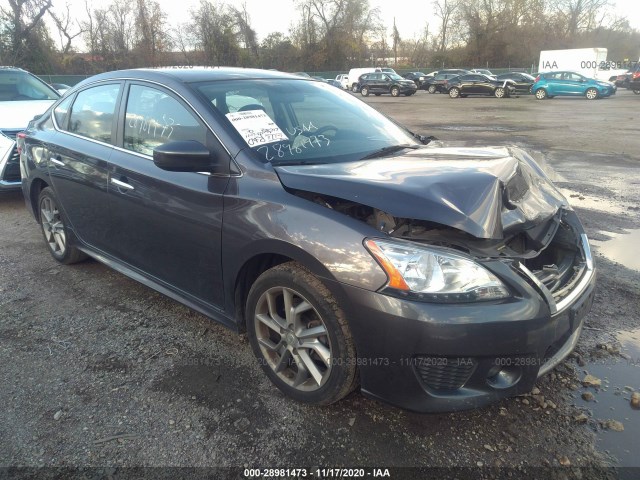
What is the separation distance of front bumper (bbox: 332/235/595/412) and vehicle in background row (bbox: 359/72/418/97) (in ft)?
115

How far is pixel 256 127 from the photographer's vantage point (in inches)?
111

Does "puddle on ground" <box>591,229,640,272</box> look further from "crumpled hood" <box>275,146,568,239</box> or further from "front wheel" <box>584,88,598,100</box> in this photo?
"front wheel" <box>584,88,598,100</box>

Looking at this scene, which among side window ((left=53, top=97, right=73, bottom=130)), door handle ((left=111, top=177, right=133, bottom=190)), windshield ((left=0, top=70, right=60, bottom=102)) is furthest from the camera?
windshield ((left=0, top=70, right=60, bottom=102))

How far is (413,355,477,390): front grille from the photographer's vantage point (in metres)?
2.04

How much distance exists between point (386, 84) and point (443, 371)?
35777 millimetres

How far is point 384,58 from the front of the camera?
69.2 meters

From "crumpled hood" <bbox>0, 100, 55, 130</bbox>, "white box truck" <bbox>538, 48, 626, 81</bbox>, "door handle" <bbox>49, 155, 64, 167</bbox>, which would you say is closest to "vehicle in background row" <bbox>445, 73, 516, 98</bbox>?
"white box truck" <bbox>538, 48, 626, 81</bbox>

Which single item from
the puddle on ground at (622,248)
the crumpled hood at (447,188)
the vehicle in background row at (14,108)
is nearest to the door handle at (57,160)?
→ the crumpled hood at (447,188)

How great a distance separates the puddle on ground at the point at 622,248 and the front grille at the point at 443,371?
2.95 m

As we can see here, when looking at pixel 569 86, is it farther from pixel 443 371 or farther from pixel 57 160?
pixel 443 371

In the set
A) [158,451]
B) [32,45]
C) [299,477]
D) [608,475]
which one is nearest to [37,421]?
[158,451]

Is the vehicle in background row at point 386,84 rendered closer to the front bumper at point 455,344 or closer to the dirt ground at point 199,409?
the dirt ground at point 199,409

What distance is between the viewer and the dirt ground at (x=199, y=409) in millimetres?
2189

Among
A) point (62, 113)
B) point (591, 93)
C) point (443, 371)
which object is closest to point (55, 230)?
point (62, 113)
